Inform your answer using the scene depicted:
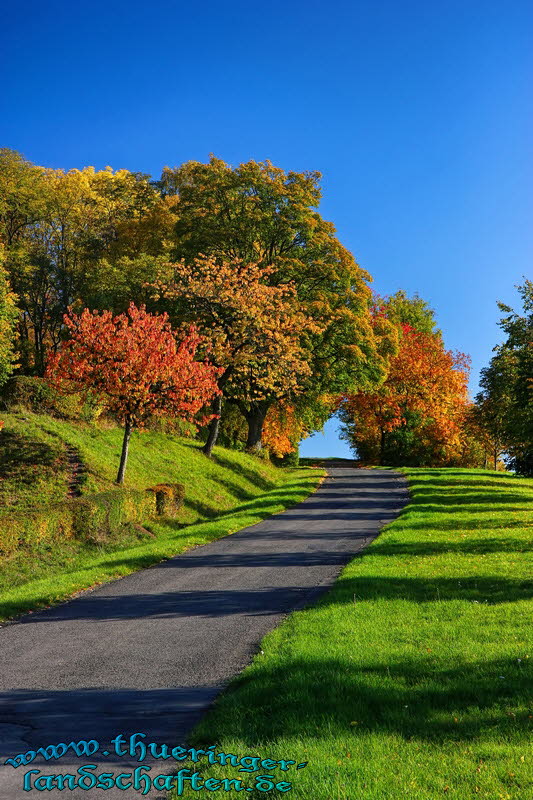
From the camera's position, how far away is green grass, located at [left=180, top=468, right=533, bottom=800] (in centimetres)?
530

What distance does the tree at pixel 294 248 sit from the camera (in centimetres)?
3859

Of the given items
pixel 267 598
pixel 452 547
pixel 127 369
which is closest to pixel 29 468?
pixel 127 369

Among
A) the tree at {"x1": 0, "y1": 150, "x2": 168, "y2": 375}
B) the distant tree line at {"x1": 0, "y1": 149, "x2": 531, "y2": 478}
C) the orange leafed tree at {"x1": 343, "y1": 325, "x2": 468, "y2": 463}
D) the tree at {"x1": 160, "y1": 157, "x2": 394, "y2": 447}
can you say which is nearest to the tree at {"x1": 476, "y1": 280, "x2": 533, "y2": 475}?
the distant tree line at {"x1": 0, "y1": 149, "x2": 531, "y2": 478}

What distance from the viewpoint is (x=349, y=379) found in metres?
42.5

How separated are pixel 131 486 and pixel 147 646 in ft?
53.4

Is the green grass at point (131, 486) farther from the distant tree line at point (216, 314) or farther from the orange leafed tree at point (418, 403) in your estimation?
the orange leafed tree at point (418, 403)

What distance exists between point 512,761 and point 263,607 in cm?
657

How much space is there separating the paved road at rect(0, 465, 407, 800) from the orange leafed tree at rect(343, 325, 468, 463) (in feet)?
136

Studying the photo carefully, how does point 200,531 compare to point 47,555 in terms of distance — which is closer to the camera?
point 47,555

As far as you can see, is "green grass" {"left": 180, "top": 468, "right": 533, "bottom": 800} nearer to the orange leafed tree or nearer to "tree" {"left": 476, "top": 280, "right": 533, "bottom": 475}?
"tree" {"left": 476, "top": 280, "right": 533, "bottom": 475}

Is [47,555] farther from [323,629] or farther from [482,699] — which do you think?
[482,699]

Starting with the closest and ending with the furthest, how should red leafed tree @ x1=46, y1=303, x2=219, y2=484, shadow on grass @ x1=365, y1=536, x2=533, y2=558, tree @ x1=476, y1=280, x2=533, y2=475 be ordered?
shadow on grass @ x1=365, y1=536, x2=533, y2=558, red leafed tree @ x1=46, y1=303, x2=219, y2=484, tree @ x1=476, y1=280, x2=533, y2=475

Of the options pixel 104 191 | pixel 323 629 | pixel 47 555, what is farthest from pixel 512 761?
pixel 104 191

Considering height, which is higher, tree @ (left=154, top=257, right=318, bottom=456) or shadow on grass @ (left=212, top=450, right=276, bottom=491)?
tree @ (left=154, top=257, right=318, bottom=456)
